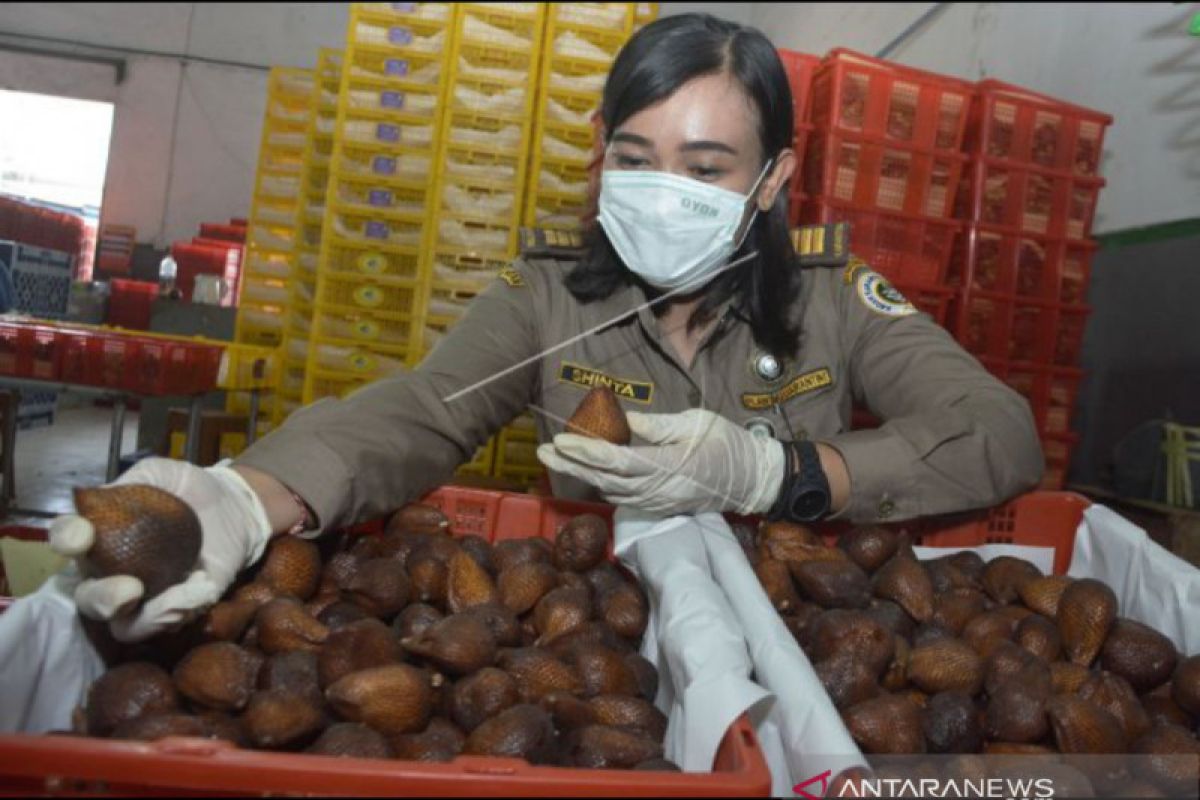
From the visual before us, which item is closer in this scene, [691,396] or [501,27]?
[691,396]

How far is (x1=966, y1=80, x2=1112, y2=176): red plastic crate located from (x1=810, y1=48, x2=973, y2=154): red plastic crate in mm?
107

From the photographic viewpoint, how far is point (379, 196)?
3.76 meters

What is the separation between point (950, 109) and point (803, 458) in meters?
2.79

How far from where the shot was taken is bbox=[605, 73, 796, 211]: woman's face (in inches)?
64.8

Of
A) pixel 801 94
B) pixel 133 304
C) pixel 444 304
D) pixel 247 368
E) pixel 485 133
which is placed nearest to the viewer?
pixel 133 304

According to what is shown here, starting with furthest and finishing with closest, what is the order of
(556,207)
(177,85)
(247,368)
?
1. (177,85)
2. (556,207)
3. (247,368)

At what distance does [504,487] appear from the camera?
226 centimetres

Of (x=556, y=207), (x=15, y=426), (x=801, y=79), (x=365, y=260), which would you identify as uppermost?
(x=801, y=79)

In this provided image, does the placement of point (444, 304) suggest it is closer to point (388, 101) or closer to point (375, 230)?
point (375, 230)

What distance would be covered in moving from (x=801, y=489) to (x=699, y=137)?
652 millimetres

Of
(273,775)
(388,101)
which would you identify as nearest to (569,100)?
(388,101)

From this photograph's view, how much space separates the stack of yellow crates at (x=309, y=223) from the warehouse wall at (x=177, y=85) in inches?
9.2

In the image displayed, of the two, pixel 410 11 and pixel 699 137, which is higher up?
pixel 410 11

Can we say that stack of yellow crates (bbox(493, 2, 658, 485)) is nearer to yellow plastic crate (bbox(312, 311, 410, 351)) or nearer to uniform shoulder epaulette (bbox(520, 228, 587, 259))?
yellow plastic crate (bbox(312, 311, 410, 351))
